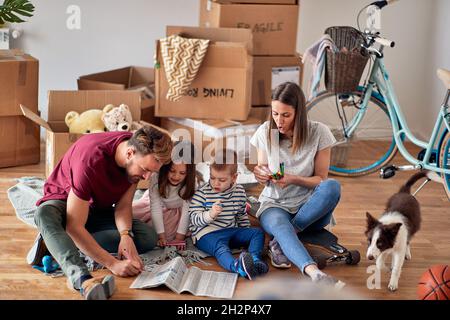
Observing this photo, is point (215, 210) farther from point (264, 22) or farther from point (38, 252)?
point (264, 22)

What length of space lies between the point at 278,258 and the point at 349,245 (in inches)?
17.0

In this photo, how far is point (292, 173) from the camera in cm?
318

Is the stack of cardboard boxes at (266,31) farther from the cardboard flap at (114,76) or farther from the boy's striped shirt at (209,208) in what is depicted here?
the boy's striped shirt at (209,208)

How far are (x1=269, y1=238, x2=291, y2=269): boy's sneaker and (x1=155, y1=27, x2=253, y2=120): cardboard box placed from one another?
132cm

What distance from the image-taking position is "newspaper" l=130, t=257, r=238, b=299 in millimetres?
2754

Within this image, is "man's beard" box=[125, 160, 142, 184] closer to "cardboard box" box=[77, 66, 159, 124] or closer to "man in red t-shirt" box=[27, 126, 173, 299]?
"man in red t-shirt" box=[27, 126, 173, 299]

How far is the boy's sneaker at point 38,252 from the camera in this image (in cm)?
290

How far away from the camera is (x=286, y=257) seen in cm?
303

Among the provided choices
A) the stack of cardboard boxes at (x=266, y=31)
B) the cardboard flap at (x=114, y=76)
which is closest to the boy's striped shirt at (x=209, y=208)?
the stack of cardboard boxes at (x=266, y=31)

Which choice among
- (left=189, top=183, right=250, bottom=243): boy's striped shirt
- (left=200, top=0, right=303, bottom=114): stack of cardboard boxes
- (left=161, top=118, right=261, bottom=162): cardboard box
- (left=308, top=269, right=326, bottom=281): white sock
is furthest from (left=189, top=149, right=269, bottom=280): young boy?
(left=200, top=0, right=303, bottom=114): stack of cardboard boxes

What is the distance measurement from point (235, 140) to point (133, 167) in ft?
4.95

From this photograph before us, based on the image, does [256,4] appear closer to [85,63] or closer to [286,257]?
[85,63]

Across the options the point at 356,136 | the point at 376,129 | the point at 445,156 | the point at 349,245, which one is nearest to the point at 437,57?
the point at 376,129
